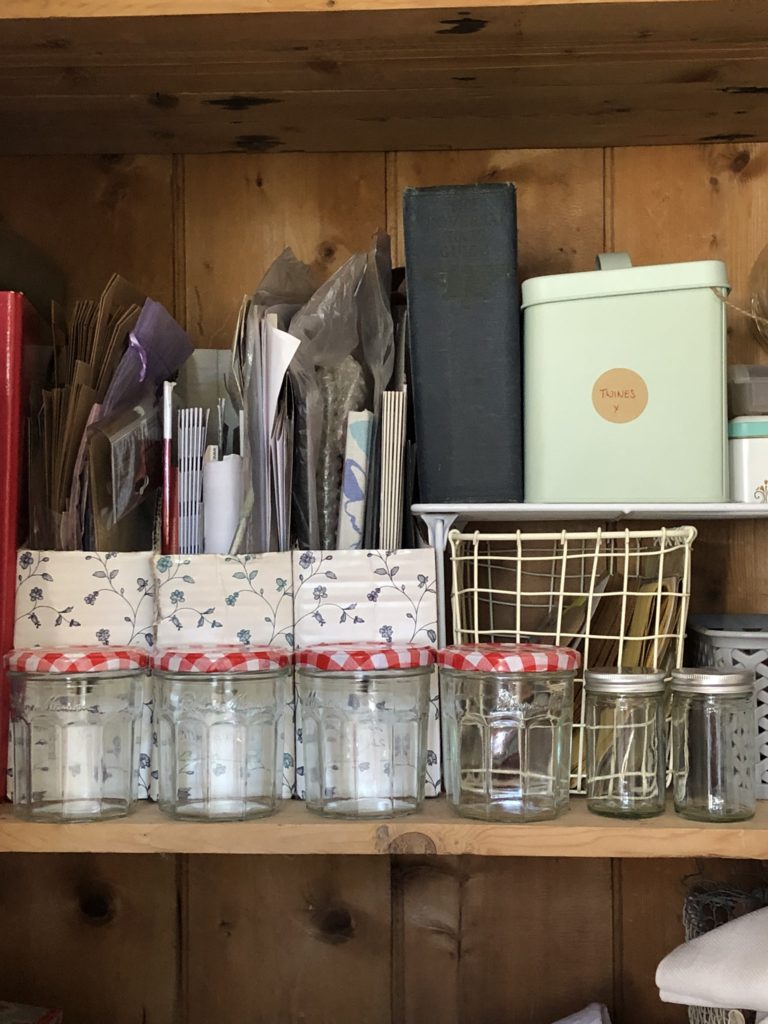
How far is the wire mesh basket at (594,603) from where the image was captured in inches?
35.2

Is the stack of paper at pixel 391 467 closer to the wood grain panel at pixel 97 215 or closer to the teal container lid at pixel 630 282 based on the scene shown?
the teal container lid at pixel 630 282

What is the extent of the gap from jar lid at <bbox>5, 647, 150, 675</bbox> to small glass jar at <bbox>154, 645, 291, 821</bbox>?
0.08 feet

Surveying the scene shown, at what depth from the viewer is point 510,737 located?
0.84 metres

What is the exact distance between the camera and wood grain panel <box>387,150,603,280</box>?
114 cm

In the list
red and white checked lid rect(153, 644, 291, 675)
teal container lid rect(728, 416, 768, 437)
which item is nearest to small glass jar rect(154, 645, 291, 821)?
red and white checked lid rect(153, 644, 291, 675)

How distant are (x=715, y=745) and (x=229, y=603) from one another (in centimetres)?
41

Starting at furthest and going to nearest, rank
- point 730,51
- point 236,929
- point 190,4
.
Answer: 1. point 236,929
2. point 730,51
3. point 190,4

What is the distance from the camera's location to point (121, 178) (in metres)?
1.16

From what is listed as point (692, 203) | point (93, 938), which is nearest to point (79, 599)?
point (93, 938)

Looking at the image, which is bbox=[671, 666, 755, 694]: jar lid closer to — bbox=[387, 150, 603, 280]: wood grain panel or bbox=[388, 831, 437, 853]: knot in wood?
bbox=[388, 831, 437, 853]: knot in wood

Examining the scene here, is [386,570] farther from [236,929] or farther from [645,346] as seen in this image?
[236,929]

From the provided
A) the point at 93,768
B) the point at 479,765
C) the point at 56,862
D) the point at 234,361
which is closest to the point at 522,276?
the point at 234,361

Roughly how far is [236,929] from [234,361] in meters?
0.60

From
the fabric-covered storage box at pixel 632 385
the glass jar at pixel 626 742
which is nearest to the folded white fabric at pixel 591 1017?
the glass jar at pixel 626 742
